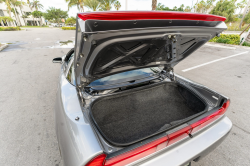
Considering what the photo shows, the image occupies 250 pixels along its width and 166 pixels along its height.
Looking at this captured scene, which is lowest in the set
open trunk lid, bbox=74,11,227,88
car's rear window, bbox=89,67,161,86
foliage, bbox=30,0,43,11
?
car's rear window, bbox=89,67,161,86

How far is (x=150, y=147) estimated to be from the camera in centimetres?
96

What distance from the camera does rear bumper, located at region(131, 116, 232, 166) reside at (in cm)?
98

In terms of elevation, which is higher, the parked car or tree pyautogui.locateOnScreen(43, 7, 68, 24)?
tree pyautogui.locateOnScreen(43, 7, 68, 24)

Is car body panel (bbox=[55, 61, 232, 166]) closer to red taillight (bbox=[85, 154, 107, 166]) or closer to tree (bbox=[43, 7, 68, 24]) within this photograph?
red taillight (bbox=[85, 154, 107, 166])

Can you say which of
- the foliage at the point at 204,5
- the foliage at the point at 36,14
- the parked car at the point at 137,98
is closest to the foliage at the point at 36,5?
the foliage at the point at 36,14

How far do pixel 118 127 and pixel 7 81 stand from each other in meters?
3.87

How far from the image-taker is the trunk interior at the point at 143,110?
1.74 m

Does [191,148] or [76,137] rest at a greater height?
[76,137]

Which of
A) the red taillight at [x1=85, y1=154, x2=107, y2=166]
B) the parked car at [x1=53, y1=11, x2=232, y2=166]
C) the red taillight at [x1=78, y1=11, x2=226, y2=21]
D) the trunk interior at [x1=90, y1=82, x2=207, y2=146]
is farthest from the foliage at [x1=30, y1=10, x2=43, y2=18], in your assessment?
the red taillight at [x1=85, y1=154, x2=107, y2=166]

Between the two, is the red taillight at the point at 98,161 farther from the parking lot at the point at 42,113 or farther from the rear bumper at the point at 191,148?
the parking lot at the point at 42,113

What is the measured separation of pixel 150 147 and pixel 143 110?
110 cm

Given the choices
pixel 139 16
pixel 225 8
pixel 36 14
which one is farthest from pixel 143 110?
pixel 36 14

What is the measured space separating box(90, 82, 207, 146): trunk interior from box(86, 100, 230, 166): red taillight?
51 centimetres

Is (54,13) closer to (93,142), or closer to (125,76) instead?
(125,76)
